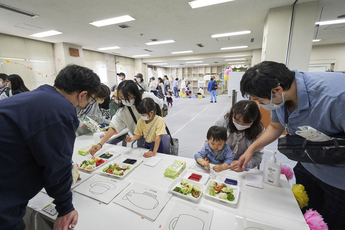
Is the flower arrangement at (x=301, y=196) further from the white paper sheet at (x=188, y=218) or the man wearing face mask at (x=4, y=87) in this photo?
the man wearing face mask at (x=4, y=87)

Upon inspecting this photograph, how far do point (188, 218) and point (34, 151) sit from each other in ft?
2.34

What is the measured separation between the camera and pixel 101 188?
38.1 inches

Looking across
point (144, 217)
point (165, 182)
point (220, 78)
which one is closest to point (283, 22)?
point (165, 182)

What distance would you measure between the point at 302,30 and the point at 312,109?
11.4 ft

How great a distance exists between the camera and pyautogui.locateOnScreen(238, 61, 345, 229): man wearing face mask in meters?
0.74

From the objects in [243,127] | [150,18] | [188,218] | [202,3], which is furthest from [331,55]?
[188,218]

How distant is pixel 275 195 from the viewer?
0.89m

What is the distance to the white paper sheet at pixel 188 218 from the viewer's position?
701mm

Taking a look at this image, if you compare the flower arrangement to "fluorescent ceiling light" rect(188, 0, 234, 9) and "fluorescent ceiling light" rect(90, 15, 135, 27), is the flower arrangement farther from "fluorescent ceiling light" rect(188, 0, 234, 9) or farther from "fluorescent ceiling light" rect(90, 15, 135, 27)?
"fluorescent ceiling light" rect(90, 15, 135, 27)

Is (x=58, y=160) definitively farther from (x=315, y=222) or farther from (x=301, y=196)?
(x=301, y=196)

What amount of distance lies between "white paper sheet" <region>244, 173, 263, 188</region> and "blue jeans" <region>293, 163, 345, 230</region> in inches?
12.0

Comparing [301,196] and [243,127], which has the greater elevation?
[243,127]

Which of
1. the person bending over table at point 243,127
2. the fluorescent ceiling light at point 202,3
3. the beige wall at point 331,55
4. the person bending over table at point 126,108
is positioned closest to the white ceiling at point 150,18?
the fluorescent ceiling light at point 202,3

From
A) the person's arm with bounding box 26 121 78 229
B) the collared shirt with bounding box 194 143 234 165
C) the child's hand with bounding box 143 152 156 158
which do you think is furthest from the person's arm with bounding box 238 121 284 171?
the person's arm with bounding box 26 121 78 229
